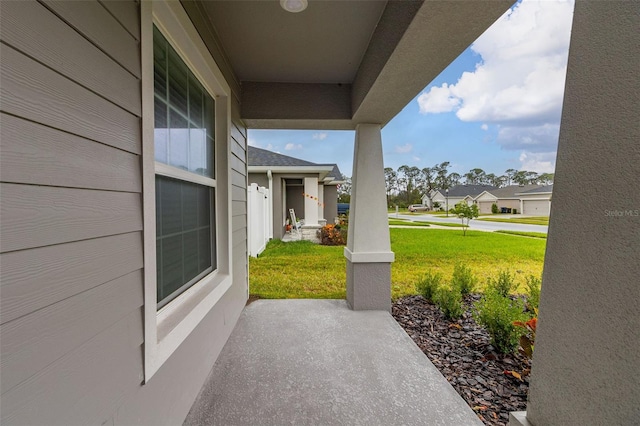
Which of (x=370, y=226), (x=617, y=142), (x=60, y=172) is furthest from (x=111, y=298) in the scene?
(x=370, y=226)

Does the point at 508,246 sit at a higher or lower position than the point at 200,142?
lower

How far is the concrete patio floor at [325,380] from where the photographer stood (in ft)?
5.93

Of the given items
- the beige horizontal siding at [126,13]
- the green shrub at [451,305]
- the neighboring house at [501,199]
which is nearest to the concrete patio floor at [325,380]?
the green shrub at [451,305]

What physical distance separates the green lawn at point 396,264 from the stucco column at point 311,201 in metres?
3.09

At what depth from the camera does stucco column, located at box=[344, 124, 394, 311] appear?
3535 mm

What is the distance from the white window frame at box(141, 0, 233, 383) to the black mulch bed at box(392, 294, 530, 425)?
202 cm

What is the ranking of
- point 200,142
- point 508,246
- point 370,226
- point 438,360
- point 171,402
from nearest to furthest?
1. point 171,402
2. point 200,142
3. point 438,360
4. point 370,226
5. point 508,246

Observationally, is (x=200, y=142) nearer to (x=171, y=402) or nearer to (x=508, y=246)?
(x=171, y=402)

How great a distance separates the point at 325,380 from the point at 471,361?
135cm

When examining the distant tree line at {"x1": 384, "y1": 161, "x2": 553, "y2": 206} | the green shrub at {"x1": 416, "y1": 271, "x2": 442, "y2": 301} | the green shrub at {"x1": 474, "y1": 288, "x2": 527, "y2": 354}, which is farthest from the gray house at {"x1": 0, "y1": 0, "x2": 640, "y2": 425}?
the distant tree line at {"x1": 384, "y1": 161, "x2": 553, "y2": 206}

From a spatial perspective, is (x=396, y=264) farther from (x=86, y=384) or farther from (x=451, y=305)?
(x=86, y=384)

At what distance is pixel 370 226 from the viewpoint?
3.57 m

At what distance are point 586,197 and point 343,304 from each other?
10.8 feet

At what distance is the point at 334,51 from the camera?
2.71 meters
